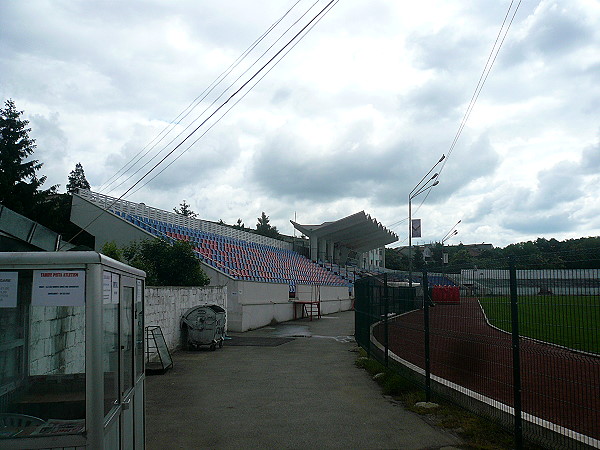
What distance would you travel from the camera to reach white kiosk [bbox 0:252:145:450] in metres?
3.94

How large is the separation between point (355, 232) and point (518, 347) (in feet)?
188

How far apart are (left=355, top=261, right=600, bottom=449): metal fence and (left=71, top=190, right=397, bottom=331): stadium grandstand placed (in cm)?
830

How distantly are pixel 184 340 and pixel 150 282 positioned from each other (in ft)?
12.1

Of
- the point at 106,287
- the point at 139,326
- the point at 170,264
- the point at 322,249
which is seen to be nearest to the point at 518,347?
the point at 139,326

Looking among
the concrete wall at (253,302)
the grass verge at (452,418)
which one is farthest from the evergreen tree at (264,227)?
the grass verge at (452,418)

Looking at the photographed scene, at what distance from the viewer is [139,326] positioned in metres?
6.41

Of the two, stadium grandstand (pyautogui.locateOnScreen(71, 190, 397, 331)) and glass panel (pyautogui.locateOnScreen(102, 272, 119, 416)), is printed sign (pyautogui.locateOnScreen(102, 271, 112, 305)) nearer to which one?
glass panel (pyautogui.locateOnScreen(102, 272, 119, 416))

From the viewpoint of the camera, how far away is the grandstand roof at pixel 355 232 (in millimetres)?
56625

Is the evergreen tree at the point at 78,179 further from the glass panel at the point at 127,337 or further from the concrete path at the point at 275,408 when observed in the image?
the glass panel at the point at 127,337

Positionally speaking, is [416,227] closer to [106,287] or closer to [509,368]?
[509,368]

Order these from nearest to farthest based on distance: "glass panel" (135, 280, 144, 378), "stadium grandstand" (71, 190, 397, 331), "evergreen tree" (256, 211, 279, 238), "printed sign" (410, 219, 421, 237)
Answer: "glass panel" (135, 280, 144, 378)
"stadium grandstand" (71, 190, 397, 331)
"printed sign" (410, 219, 421, 237)
"evergreen tree" (256, 211, 279, 238)

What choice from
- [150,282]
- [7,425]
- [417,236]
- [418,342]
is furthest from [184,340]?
[417,236]

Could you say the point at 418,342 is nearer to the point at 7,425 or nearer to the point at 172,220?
the point at 7,425

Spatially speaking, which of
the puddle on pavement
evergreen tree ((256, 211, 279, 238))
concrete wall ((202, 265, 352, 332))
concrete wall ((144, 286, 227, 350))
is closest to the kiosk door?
concrete wall ((144, 286, 227, 350))
